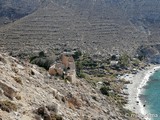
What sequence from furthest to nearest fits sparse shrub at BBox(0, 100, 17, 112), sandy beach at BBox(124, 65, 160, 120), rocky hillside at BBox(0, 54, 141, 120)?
sandy beach at BBox(124, 65, 160, 120) → rocky hillside at BBox(0, 54, 141, 120) → sparse shrub at BBox(0, 100, 17, 112)

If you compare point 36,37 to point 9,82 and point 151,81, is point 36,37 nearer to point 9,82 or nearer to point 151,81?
point 151,81

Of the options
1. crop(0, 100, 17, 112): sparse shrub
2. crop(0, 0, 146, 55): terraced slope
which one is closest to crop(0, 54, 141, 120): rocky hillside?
crop(0, 100, 17, 112): sparse shrub

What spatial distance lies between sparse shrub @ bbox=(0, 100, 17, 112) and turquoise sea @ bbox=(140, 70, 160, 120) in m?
37.8

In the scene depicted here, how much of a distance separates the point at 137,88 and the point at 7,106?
206 feet

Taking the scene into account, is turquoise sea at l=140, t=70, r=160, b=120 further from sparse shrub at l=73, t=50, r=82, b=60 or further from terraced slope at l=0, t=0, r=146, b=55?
terraced slope at l=0, t=0, r=146, b=55

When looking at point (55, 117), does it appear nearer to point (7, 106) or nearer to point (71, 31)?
point (7, 106)

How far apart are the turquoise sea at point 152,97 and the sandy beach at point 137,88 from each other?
859mm

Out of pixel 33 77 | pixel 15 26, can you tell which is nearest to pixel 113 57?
pixel 15 26

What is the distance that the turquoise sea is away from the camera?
209 ft

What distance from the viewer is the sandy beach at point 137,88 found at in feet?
212

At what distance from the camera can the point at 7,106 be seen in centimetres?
2433

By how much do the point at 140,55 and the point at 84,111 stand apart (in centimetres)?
9303

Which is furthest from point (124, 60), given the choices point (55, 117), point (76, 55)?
point (55, 117)

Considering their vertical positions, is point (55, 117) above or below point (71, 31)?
above
